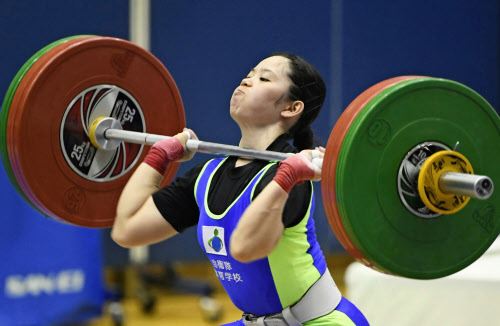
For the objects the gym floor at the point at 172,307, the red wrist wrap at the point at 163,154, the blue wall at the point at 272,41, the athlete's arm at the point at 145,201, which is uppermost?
the blue wall at the point at 272,41

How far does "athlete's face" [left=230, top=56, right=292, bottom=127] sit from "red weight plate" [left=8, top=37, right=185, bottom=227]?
0.44 metres

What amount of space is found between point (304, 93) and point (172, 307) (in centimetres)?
295

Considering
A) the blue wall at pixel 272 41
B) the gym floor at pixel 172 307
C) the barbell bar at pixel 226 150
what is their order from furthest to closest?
1. the blue wall at pixel 272 41
2. the gym floor at pixel 172 307
3. the barbell bar at pixel 226 150

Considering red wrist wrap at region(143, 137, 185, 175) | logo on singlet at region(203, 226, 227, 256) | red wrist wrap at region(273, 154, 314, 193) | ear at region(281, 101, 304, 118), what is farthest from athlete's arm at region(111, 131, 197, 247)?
red wrist wrap at region(273, 154, 314, 193)

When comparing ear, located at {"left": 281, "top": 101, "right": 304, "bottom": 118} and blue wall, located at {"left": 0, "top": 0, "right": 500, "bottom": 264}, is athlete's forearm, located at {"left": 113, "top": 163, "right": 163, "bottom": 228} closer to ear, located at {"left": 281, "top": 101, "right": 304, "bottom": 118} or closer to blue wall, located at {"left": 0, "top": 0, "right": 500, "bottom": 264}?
ear, located at {"left": 281, "top": 101, "right": 304, "bottom": 118}

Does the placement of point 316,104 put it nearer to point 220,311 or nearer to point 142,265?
point 220,311

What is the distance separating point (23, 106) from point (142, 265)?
106 inches

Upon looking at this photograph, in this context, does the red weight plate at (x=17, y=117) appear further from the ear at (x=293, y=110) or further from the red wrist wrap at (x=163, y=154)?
the ear at (x=293, y=110)

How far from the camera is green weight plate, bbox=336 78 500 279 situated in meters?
1.58

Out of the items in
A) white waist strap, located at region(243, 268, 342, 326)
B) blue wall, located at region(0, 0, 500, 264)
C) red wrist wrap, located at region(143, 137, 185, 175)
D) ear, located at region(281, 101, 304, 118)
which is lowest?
white waist strap, located at region(243, 268, 342, 326)

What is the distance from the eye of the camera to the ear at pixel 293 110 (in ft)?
6.30

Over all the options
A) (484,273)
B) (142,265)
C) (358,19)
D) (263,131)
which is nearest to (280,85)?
(263,131)

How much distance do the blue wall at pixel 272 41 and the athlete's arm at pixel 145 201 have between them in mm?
1839

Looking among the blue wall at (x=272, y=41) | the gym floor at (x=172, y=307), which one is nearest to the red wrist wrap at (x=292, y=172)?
the blue wall at (x=272, y=41)
